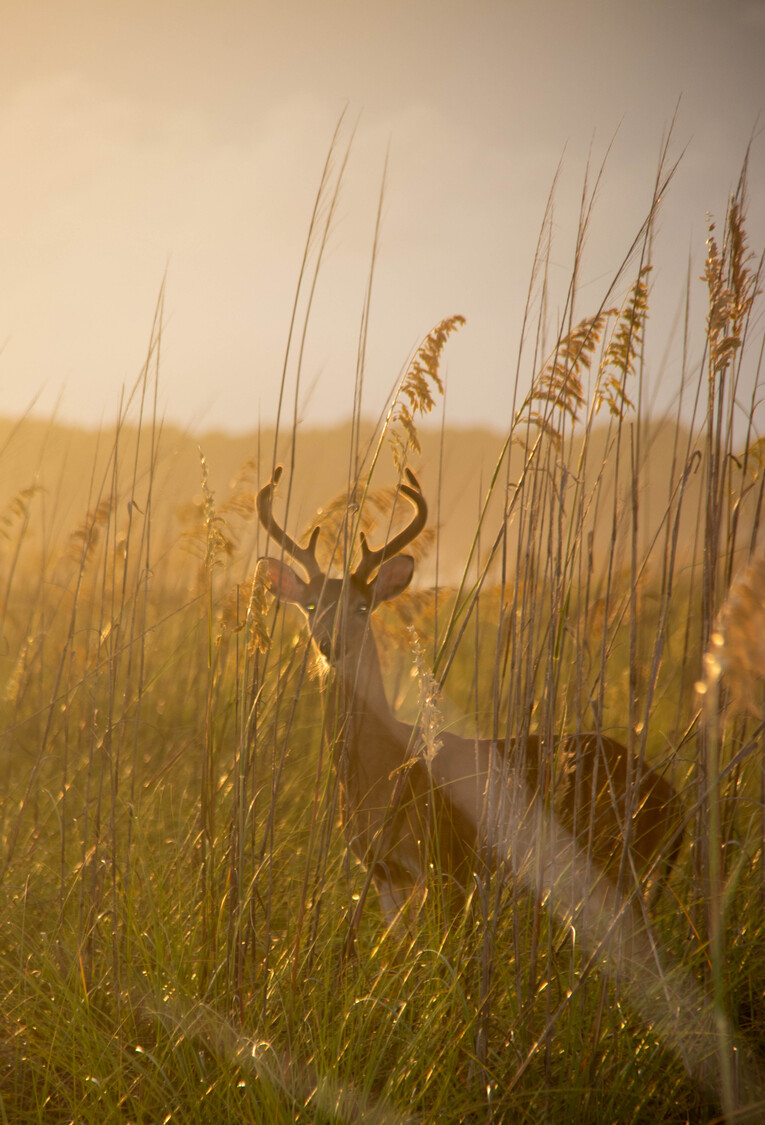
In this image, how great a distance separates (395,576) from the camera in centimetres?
352

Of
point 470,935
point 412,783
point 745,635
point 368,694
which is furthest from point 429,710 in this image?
point 368,694

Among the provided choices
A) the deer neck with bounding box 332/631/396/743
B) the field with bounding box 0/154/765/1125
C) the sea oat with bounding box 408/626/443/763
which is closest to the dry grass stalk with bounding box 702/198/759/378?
the field with bounding box 0/154/765/1125

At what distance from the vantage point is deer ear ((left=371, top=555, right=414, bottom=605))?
11.1 ft

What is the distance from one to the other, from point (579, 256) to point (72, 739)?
9.84 feet

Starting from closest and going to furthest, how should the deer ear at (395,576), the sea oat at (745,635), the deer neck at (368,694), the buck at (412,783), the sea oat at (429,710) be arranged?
the sea oat at (745,635) < the sea oat at (429,710) < the buck at (412,783) < the deer neck at (368,694) < the deer ear at (395,576)

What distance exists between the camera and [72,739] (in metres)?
3.65

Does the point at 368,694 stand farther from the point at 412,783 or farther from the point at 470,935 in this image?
the point at 470,935

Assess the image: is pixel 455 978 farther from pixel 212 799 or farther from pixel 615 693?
pixel 615 693

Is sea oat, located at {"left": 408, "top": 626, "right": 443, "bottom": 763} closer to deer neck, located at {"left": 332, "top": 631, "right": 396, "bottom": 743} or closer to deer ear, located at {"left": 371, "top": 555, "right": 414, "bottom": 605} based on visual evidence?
deer neck, located at {"left": 332, "top": 631, "right": 396, "bottom": 743}

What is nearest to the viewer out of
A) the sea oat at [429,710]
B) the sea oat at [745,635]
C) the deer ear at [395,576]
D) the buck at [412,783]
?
the sea oat at [745,635]

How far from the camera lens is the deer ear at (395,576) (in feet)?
11.1

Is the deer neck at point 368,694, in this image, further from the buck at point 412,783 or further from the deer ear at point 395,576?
the deer ear at point 395,576

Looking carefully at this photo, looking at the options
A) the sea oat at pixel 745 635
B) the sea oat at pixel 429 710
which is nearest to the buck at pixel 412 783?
the sea oat at pixel 429 710

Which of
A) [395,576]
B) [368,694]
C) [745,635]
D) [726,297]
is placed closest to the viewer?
[745,635]
